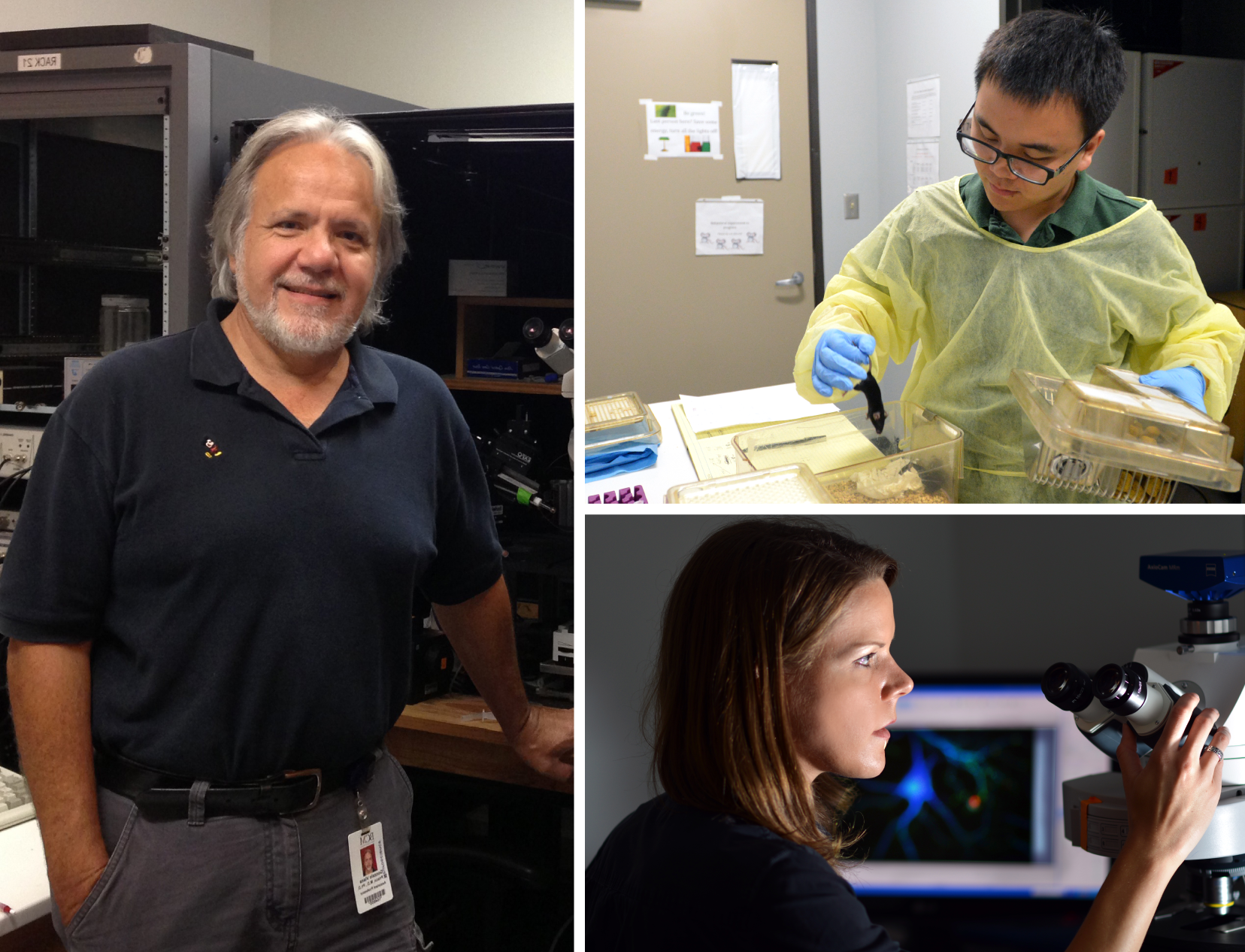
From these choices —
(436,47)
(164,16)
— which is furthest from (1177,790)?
(164,16)

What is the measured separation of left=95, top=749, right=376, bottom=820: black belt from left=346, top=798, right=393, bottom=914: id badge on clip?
3.9 inches

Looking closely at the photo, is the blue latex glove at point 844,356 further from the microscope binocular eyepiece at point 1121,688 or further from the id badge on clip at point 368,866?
the id badge on clip at point 368,866

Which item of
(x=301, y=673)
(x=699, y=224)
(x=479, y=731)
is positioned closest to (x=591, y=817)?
(x=301, y=673)

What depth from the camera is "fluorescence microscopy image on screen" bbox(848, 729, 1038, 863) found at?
124cm

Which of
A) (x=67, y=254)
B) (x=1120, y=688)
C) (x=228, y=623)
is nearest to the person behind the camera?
(x=1120, y=688)

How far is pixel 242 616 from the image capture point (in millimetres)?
1315

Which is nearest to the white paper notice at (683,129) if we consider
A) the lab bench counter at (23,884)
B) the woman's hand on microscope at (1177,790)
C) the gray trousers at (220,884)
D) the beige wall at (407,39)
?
the woman's hand on microscope at (1177,790)

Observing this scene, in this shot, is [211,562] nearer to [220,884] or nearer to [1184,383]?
[220,884]

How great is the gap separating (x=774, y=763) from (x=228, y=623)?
78 centimetres

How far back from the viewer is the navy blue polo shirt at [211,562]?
1.29 metres

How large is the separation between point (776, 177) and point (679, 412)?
1.05 feet

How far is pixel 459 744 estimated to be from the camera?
2.00 m

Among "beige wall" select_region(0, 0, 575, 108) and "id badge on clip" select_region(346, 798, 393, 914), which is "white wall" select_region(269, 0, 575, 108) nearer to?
"beige wall" select_region(0, 0, 575, 108)

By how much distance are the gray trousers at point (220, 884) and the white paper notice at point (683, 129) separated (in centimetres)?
99
